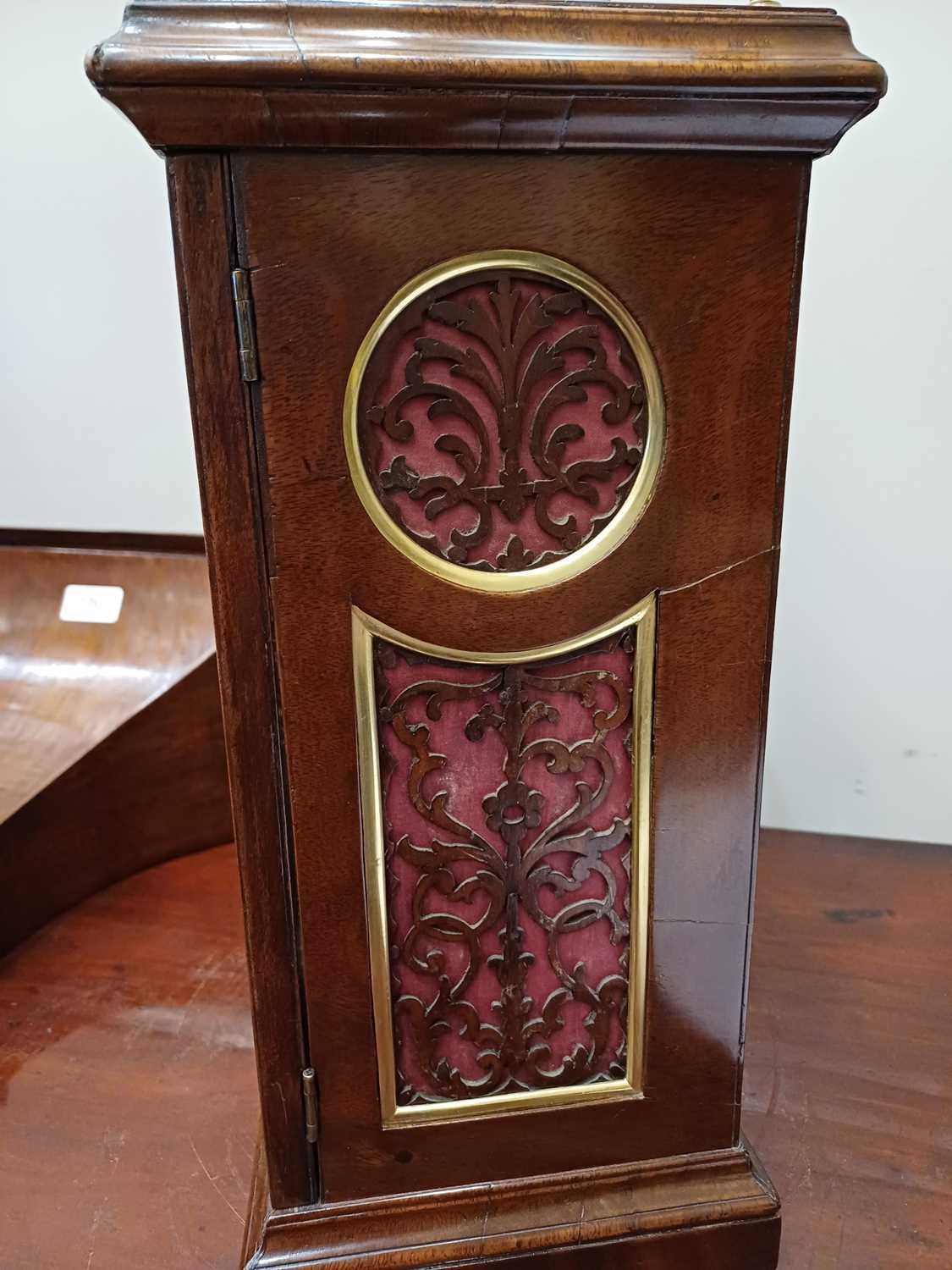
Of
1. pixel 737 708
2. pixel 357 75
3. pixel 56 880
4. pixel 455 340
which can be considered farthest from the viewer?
pixel 56 880

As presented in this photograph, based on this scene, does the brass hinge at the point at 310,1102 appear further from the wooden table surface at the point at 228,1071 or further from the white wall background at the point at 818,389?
the white wall background at the point at 818,389

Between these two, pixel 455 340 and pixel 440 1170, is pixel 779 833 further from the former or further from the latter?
pixel 455 340

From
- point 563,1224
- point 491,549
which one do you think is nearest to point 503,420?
point 491,549

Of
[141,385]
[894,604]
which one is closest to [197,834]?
[141,385]

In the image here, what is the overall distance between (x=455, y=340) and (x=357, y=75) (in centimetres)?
17

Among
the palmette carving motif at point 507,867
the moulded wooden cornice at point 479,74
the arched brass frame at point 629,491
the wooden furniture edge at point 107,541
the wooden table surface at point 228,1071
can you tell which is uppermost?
the moulded wooden cornice at point 479,74

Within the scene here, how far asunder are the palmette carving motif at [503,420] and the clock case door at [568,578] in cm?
2

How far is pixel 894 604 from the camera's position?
151 cm

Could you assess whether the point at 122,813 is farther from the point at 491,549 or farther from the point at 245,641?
the point at 491,549

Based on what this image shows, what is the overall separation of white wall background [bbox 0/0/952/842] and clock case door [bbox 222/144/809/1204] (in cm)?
81

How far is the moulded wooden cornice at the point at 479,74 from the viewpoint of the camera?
57cm

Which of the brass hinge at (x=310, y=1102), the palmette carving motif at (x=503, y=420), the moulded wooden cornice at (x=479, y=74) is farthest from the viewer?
the brass hinge at (x=310, y=1102)

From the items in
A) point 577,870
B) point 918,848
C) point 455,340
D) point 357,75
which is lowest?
point 918,848

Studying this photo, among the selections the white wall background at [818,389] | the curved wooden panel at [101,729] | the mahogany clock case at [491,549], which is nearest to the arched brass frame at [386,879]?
the mahogany clock case at [491,549]
